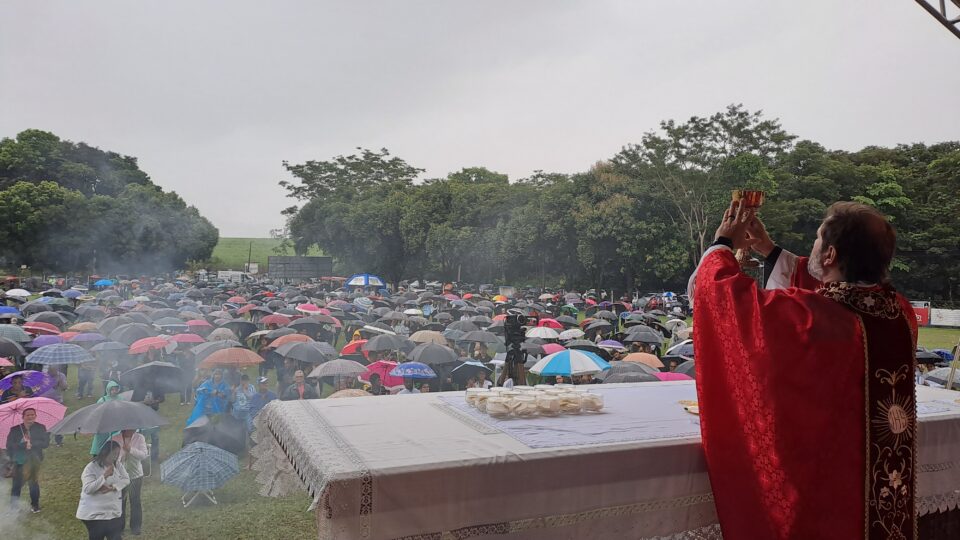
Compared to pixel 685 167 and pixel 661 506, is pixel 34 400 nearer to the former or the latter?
pixel 661 506

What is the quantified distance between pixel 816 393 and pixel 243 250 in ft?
358

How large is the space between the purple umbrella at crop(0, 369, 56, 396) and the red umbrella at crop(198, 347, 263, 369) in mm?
2268

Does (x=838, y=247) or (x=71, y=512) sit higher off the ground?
(x=838, y=247)

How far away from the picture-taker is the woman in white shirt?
19.9ft

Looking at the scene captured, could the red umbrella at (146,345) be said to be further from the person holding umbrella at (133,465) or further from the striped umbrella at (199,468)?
the person holding umbrella at (133,465)

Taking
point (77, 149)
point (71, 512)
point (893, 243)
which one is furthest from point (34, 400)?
point (77, 149)

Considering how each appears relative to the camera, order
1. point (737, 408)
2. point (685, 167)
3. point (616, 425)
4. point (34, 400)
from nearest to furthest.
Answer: point (737, 408), point (616, 425), point (34, 400), point (685, 167)

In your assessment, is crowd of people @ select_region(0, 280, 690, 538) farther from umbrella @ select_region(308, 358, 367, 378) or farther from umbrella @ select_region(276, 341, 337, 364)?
umbrella @ select_region(308, 358, 367, 378)


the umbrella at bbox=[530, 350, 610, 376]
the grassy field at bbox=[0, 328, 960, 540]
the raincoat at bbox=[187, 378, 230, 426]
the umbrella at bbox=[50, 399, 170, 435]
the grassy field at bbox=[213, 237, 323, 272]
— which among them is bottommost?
the grassy field at bbox=[0, 328, 960, 540]

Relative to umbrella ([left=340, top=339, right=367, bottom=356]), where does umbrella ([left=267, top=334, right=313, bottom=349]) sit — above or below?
above

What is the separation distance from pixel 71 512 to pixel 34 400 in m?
1.45

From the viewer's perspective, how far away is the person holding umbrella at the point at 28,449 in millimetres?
7646

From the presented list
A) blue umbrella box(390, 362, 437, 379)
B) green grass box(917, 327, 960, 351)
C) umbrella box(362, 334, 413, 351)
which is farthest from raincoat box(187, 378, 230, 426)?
green grass box(917, 327, 960, 351)

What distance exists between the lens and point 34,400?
7.73 m
